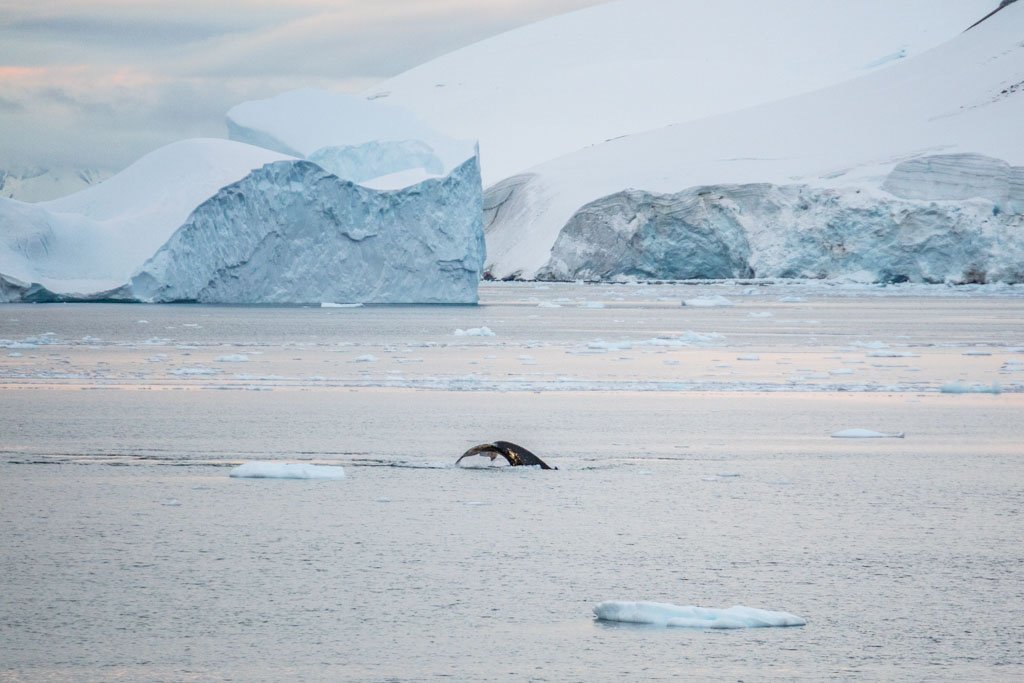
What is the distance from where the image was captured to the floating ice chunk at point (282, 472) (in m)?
6.86

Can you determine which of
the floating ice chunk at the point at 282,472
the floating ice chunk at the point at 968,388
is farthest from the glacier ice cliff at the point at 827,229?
the floating ice chunk at the point at 282,472

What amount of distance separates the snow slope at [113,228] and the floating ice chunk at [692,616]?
23.5m

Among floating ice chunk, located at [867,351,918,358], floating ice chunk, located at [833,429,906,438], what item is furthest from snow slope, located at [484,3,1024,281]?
floating ice chunk, located at [833,429,906,438]

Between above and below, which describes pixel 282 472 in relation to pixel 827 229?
below

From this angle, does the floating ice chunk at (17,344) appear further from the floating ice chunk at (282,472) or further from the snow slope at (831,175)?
the snow slope at (831,175)

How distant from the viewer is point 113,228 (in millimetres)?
28422

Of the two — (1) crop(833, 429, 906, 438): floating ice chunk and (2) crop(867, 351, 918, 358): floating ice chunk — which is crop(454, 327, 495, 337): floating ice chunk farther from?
(1) crop(833, 429, 906, 438): floating ice chunk

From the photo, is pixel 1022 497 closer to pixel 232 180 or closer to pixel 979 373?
pixel 979 373

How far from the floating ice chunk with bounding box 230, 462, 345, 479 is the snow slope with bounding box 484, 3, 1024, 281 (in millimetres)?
40601

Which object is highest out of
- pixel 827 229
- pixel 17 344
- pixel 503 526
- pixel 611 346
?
pixel 827 229

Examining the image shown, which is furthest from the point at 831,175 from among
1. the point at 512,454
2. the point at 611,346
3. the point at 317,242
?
the point at 512,454

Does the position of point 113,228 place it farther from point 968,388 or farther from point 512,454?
point 512,454

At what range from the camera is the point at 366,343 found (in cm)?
1925

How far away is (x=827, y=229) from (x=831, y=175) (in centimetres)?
655
